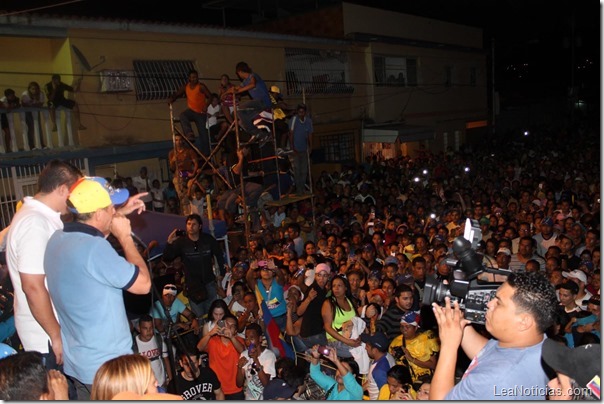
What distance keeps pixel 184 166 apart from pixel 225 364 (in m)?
4.81

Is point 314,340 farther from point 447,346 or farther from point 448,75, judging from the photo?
point 448,75

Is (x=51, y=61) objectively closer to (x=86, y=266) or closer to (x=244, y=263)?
(x=244, y=263)

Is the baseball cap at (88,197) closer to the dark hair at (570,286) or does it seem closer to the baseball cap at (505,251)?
the dark hair at (570,286)

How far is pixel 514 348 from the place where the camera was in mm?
2227

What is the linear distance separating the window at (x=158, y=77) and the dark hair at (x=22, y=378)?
35.6ft

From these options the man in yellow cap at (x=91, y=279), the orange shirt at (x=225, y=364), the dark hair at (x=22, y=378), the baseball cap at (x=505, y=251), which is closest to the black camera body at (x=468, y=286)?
the man in yellow cap at (x=91, y=279)

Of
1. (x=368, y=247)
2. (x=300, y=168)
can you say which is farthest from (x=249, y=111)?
(x=368, y=247)

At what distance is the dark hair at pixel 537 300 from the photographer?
2.18 metres

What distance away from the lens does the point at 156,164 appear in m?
13.0

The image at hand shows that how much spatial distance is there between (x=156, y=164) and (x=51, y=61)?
3.13 metres

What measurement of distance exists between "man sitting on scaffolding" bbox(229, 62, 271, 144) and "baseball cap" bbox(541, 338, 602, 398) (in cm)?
653

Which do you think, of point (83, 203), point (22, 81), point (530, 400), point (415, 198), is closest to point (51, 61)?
point (22, 81)

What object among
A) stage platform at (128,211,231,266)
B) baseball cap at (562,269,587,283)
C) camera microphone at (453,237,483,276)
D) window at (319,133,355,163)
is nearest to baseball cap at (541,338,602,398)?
camera microphone at (453,237,483,276)

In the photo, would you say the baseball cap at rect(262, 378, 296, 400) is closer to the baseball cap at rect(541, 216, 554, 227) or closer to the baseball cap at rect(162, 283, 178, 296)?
the baseball cap at rect(162, 283, 178, 296)
